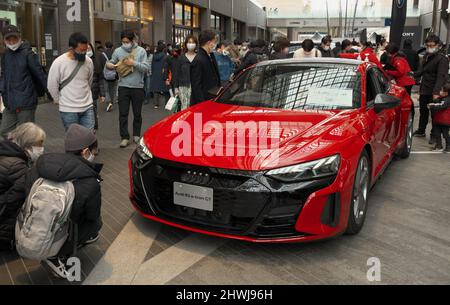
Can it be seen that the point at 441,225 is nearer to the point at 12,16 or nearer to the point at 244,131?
the point at 244,131

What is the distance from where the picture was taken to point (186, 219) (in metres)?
3.56

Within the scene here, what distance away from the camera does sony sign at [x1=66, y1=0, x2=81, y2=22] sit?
1298cm

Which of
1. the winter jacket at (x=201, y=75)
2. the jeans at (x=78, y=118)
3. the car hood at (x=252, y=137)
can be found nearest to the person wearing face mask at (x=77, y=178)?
the car hood at (x=252, y=137)

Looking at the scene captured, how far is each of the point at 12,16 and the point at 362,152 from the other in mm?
10346

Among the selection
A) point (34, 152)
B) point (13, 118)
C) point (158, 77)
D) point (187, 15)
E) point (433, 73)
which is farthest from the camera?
point (187, 15)

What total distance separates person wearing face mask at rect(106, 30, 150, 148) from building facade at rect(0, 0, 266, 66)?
5.50 metres

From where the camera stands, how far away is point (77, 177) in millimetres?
2996

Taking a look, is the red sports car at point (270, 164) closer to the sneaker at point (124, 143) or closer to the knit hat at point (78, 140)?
the knit hat at point (78, 140)

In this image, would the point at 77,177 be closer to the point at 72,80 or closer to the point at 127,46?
the point at 72,80

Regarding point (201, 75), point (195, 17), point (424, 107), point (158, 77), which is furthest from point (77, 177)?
point (195, 17)

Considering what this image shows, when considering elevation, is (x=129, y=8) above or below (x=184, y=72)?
above

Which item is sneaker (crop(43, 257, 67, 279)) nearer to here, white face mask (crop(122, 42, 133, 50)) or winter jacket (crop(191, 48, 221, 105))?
winter jacket (crop(191, 48, 221, 105))

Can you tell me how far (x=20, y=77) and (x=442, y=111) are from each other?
5888 mm

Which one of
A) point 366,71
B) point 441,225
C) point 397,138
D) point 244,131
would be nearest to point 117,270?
point 244,131
